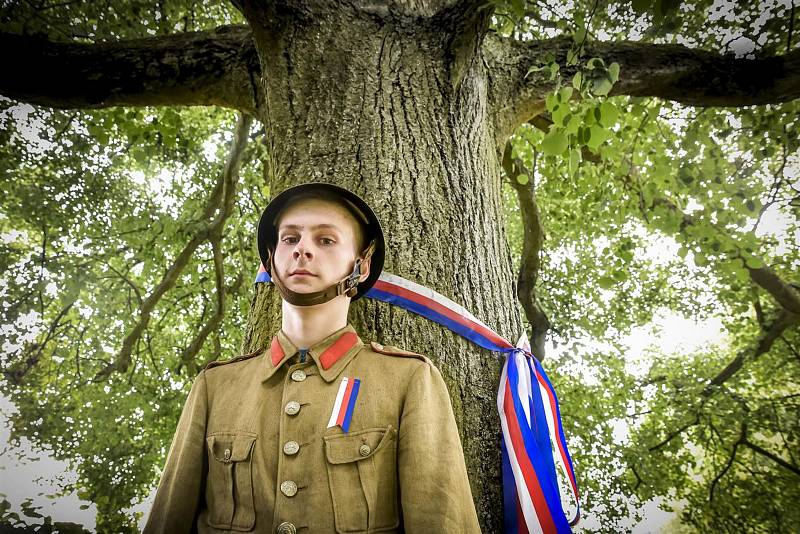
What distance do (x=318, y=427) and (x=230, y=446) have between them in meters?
0.29

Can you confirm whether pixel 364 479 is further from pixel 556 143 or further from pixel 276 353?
pixel 556 143

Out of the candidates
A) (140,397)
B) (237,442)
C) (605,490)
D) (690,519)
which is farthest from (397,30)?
(690,519)

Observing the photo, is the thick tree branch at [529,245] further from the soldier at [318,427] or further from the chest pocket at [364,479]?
the chest pocket at [364,479]

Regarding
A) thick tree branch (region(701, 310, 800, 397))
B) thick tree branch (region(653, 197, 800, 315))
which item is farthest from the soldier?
thick tree branch (region(701, 310, 800, 397))

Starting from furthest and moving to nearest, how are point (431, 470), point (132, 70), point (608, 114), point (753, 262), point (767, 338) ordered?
point (767, 338) < point (753, 262) < point (132, 70) < point (608, 114) < point (431, 470)

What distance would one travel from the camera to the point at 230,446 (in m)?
1.35

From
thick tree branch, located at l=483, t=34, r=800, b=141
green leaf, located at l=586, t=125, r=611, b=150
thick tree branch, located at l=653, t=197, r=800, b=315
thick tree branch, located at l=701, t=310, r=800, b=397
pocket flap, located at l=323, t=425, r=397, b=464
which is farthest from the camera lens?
thick tree branch, located at l=701, t=310, r=800, b=397

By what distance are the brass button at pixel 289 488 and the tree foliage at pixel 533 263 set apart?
2967 millimetres

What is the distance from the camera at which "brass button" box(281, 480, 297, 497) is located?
1218 millimetres

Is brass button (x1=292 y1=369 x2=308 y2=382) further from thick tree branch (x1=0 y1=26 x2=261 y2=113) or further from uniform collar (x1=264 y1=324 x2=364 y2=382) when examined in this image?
thick tree branch (x1=0 y1=26 x2=261 y2=113)

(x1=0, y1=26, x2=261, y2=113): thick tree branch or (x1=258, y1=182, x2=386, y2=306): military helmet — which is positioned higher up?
(x1=0, y1=26, x2=261, y2=113): thick tree branch

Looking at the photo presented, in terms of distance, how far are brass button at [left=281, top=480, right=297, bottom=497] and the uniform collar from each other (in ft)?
1.02

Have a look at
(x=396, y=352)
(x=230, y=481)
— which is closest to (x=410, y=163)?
(x=396, y=352)

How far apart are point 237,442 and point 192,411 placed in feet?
0.77
